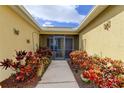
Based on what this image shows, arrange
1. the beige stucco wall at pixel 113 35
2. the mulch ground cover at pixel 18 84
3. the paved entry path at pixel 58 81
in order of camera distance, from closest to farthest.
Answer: the beige stucco wall at pixel 113 35 → the mulch ground cover at pixel 18 84 → the paved entry path at pixel 58 81

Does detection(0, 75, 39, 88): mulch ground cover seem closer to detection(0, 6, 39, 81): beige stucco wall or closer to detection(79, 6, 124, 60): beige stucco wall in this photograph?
detection(0, 6, 39, 81): beige stucco wall

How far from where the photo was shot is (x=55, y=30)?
20.2m

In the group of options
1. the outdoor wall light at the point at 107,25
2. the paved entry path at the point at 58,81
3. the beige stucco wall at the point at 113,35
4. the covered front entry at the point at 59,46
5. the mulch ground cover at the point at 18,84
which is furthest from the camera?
the covered front entry at the point at 59,46

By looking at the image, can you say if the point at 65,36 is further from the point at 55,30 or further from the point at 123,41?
Result: the point at 123,41

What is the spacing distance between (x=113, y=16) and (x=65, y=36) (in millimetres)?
13577

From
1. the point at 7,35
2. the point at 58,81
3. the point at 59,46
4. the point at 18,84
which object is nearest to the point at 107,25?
the point at 58,81

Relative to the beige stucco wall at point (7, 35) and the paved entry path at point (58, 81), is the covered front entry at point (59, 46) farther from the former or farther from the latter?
the paved entry path at point (58, 81)

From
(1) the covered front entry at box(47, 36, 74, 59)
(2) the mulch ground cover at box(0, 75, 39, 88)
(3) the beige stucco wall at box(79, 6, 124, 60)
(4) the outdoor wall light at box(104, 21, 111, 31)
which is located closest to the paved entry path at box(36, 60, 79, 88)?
(2) the mulch ground cover at box(0, 75, 39, 88)

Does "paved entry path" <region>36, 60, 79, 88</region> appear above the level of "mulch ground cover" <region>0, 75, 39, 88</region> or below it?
below

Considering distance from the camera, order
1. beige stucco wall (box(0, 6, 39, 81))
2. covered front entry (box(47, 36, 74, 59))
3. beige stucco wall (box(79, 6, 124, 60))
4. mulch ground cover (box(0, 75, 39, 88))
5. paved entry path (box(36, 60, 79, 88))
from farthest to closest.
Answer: covered front entry (box(47, 36, 74, 59)), beige stucco wall (box(0, 6, 39, 81)), paved entry path (box(36, 60, 79, 88)), mulch ground cover (box(0, 75, 39, 88)), beige stucco wall (box(79, 6, 124, 60))

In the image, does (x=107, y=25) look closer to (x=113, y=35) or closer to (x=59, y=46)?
(x=113, y=35)

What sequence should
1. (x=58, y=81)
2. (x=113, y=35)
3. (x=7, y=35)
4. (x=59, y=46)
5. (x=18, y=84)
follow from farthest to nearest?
(x=59, y=46) → (x=7, y=35) → (x=58, y=81) → (x=113, y=35) → (x=18, y=84)

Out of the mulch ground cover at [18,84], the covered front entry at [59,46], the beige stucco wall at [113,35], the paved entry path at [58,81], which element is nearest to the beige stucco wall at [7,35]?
the mulch ground cover at [18,84]
